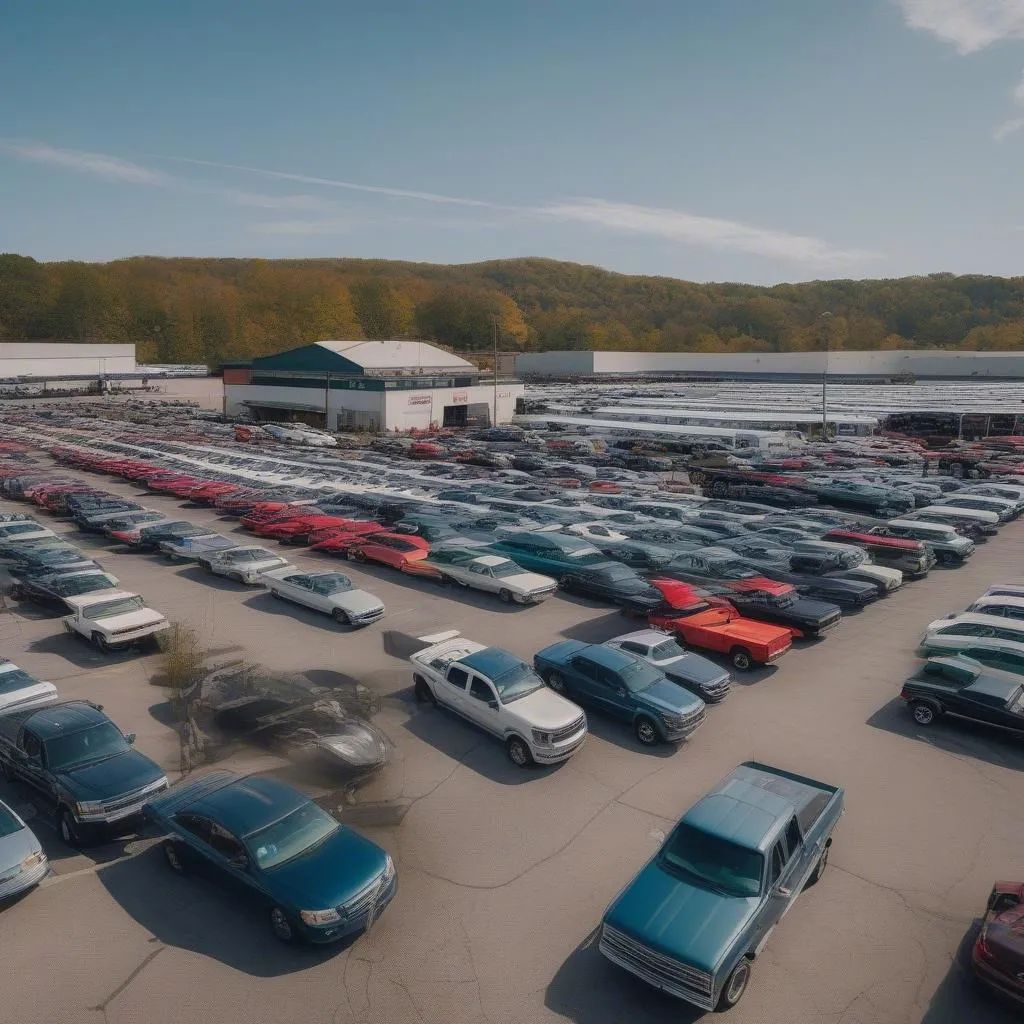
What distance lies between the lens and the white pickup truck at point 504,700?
11320 millimetres

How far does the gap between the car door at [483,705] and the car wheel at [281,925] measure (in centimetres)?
452

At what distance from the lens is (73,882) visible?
8906 mm

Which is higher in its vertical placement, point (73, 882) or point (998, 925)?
point (998, 925)

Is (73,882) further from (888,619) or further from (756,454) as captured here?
(756,454)

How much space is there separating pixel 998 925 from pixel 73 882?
9.50m

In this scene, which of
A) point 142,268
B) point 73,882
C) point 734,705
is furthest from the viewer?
point 142,268

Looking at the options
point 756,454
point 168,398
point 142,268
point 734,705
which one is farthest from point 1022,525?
point 142,268

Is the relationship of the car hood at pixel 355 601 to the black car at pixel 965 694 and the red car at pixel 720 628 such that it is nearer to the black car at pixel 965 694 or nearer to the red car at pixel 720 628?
the red car at pixel 720 628

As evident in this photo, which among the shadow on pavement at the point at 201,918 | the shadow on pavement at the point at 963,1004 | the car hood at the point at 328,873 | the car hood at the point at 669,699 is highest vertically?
the car hood at the point at 669,699

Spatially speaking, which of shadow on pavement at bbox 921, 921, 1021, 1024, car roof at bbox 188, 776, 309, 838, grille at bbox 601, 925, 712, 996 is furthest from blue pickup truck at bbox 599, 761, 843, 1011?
car roof at bbox 188, 776, 309, 838

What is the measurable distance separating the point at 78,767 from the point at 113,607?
21.8 feet

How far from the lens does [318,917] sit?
763 cm

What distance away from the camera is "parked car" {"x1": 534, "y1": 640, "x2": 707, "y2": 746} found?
11961 millimetres

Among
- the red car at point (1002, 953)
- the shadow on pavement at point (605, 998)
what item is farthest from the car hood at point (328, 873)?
the red car at point (1002, 953)
